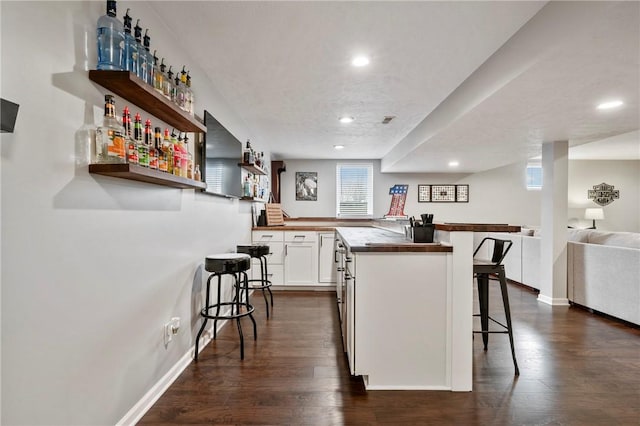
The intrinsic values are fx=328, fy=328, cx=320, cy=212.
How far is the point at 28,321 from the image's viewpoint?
1065mm

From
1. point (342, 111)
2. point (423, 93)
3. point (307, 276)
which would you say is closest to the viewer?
point (423, 93)

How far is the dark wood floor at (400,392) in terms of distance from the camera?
173cm

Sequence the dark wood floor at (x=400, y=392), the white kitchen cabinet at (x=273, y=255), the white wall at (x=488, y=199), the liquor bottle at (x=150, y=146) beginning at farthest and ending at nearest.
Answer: the white wall at (x=488, y=199), the white kitchen cabinet at (x=273, y=255), the dark wood floor at (x=400, y=392), the liquor bottle at (x=150, y=146)

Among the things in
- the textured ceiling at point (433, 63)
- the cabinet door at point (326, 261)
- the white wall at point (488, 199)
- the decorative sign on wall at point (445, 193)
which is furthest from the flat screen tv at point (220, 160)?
the decorative sign on wall at point (445, 193)

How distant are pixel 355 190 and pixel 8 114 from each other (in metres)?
6.11

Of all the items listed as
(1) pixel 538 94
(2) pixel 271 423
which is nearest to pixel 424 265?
Result: (2) pixel 271 423

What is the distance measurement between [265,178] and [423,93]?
119 inches

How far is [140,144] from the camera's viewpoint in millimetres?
1507

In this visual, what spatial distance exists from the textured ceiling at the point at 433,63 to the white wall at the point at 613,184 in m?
4.16

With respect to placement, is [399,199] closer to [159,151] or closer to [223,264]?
[223,264]

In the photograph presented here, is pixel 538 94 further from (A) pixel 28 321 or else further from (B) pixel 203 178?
(A) pixel 28 321

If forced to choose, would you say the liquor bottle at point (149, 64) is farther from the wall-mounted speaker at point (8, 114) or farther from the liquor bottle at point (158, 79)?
the wall-mounted speaker at point (8, 114)

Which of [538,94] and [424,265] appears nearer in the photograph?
[424,265]

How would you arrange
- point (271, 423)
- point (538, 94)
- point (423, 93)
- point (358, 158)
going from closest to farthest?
point (271, 423)
point (538, 94)
point (423, 93)
point (358, 158)
